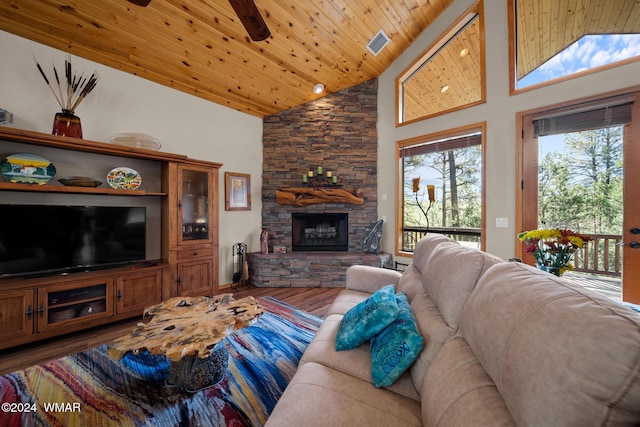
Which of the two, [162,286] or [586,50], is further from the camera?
[162,286]

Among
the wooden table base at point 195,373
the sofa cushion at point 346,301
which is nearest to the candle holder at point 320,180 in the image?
the sofa cushion at point 346,301

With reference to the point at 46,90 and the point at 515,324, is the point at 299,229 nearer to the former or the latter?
the point at 46,90

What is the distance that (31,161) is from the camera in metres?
2.22

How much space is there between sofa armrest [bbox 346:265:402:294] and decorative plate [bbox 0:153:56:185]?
3.02 m

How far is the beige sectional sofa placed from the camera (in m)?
0.45

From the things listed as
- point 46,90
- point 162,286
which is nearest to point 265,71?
point 46,90

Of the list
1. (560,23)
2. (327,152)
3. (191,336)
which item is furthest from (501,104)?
(191,336)

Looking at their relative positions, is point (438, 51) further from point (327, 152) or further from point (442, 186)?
point (327, 152)

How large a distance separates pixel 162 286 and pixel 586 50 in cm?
502

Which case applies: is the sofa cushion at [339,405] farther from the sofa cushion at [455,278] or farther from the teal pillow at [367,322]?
the sofa cushion at [455,278]

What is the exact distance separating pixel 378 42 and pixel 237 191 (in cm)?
312

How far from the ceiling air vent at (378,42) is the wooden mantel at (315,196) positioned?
6.99ft

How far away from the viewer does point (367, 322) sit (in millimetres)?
1275

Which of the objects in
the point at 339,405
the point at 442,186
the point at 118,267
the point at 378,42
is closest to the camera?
the point at 339,405
